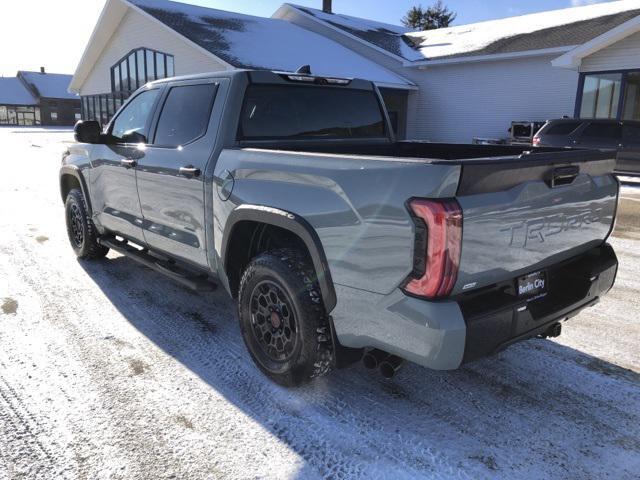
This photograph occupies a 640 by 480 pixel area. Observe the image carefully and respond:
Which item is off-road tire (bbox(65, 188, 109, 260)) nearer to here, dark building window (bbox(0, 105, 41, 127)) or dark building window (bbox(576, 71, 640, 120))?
dark building window (bbox(576, 71, 640, 120))

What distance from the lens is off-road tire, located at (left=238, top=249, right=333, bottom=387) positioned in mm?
2922

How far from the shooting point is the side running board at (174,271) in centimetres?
389

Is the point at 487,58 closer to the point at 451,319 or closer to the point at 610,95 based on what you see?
the point at 610,95

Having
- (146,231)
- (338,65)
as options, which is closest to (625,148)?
(338,65)

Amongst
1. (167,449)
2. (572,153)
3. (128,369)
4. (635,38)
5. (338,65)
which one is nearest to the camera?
(167,449)

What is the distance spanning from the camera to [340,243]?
265 cm

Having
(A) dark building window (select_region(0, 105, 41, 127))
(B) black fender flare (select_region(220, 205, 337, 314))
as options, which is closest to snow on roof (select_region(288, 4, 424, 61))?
(B) black fender flare (select_region(220, 205, 337, 314))

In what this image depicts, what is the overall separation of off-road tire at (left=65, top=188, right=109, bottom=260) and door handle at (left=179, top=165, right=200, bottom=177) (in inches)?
93.6

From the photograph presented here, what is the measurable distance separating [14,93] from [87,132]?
7860cm

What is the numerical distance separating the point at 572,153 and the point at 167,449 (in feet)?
8.76

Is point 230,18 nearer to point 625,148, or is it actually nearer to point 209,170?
point 625,148

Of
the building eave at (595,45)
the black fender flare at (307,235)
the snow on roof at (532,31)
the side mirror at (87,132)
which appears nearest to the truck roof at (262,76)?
the side mirror at (87,132)

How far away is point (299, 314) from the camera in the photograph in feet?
9.64

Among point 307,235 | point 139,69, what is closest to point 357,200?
point 307,235
